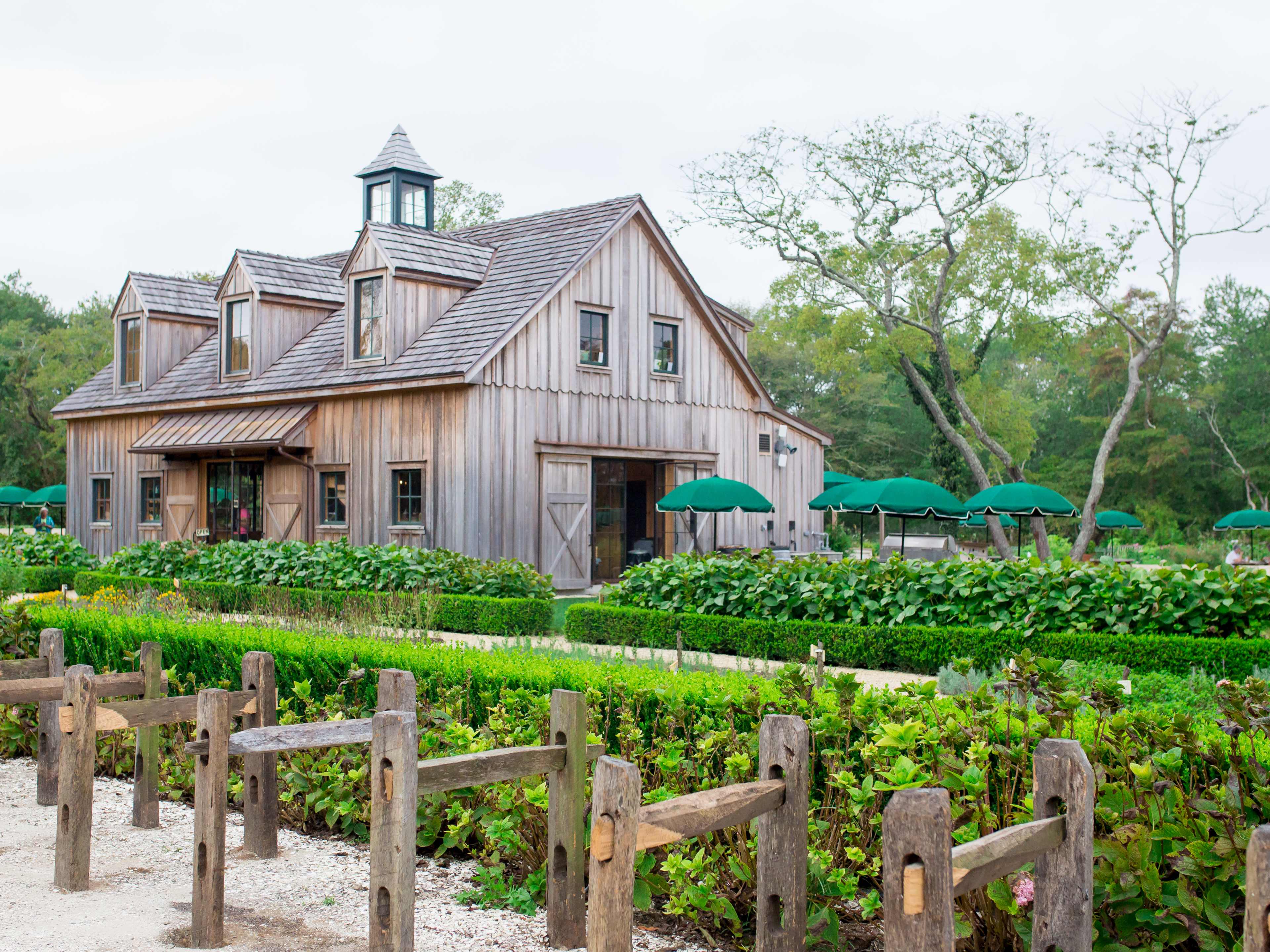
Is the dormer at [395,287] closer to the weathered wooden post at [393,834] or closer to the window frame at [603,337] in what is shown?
the window frame at [603,337]

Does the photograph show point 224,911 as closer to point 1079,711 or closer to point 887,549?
point 1079,711

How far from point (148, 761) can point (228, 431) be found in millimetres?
16394

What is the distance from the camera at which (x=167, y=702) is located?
565 centimetres

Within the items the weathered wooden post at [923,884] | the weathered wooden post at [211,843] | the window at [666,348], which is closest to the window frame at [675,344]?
the window at [666,348]

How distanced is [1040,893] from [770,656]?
8579mm

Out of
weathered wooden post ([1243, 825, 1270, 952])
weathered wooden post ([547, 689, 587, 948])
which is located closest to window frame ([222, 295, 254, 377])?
weathered wooden post ([547, 689, 587, 948])

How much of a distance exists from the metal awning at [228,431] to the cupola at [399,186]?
4822mm

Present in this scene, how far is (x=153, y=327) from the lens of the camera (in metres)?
25.3

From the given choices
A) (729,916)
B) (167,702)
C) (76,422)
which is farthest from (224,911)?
(76,422)

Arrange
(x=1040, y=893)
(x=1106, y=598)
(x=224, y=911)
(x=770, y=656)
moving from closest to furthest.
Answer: (x=1040, y=893) < (x=224, y=911) < (x=1106, y=598) < (x=770, y=656)

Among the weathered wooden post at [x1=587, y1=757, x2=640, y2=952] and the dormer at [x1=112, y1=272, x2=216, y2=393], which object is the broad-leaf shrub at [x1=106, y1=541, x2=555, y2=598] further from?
the weathered wooden post at [x1=587, y1=757, x2=640, y2=952]

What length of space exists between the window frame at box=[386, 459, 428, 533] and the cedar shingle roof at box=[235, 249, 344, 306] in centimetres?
540

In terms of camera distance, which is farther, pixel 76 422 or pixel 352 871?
pixel 76 422

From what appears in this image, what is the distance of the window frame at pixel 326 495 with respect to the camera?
20.6 meters
